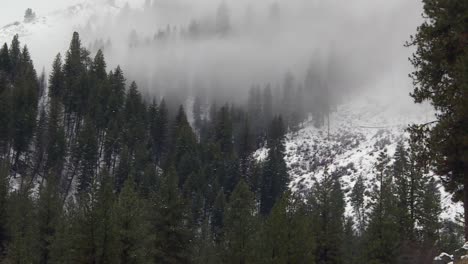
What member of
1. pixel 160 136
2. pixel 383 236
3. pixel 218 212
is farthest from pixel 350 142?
pixel 383 236

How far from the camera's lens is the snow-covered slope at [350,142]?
93.9m

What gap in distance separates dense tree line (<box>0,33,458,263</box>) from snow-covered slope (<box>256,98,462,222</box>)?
546 cm

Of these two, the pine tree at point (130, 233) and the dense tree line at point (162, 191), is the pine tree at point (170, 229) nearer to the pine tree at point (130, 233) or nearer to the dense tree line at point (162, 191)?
the dense tree line at point (162, 191)

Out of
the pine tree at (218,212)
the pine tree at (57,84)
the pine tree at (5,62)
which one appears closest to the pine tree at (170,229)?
the pine tree at (218,212)

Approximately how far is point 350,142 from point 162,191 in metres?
86.7

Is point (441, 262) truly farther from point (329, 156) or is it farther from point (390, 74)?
point (390, 74)

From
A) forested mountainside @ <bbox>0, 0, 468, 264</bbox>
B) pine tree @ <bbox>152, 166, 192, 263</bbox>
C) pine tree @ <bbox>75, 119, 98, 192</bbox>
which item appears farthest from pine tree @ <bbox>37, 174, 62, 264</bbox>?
pine tree @ <bbox>75, 119, 98, 192</bbox>

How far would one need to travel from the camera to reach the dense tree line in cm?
3278

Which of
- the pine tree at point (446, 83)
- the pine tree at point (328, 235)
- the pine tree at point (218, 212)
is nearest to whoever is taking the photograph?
the pine tree at point (446, 83)

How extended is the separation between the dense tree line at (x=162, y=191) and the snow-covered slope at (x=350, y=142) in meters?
5.46

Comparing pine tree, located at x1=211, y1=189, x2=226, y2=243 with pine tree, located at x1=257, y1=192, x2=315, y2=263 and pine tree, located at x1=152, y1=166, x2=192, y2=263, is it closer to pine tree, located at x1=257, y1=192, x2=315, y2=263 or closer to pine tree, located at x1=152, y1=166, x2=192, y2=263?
pine tree, located at x1=152, y1=166, x2=192, y2=263

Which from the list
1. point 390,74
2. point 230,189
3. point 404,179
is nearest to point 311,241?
point 404,179

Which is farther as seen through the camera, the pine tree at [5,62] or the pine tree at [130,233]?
the pine tree at [5,62]

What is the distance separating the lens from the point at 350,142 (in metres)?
115
